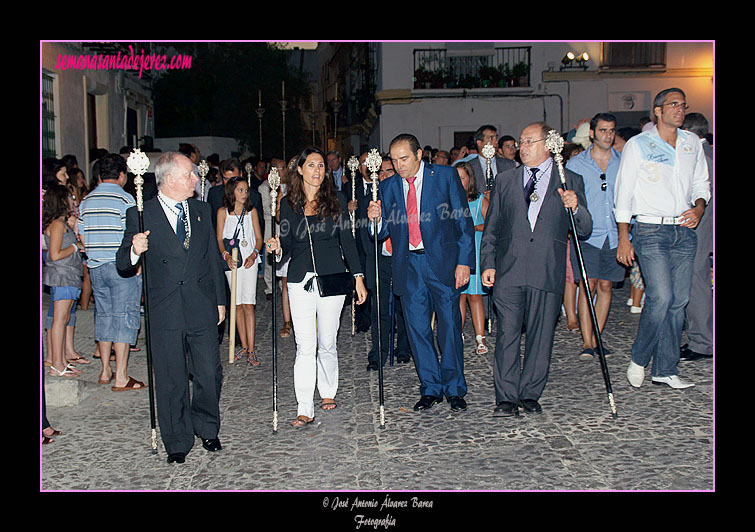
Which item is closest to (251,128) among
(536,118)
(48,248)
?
(536,118)

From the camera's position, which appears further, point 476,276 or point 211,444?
point 476,276

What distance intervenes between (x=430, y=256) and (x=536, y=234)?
0.85 m

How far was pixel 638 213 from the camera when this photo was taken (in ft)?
21.3

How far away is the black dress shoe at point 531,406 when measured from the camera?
6105 millimetres

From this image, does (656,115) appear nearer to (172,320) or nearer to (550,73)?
(172,320)

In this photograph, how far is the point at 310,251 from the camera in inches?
234

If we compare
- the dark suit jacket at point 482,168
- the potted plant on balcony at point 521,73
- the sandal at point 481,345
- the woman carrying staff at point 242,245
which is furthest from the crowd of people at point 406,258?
the potted plant on balcony at point 521,73

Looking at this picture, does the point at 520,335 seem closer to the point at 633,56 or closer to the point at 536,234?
the point at 536,234

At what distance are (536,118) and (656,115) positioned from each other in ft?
67.2

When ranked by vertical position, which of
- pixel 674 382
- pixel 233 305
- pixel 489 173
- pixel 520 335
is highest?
pixel 489 173

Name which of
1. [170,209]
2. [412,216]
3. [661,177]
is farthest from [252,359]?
[661,177]

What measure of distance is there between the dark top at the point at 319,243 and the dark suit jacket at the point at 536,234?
118cm

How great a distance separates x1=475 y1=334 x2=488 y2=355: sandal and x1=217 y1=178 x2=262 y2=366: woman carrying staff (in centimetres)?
231

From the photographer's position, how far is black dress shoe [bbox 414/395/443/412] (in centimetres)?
630
